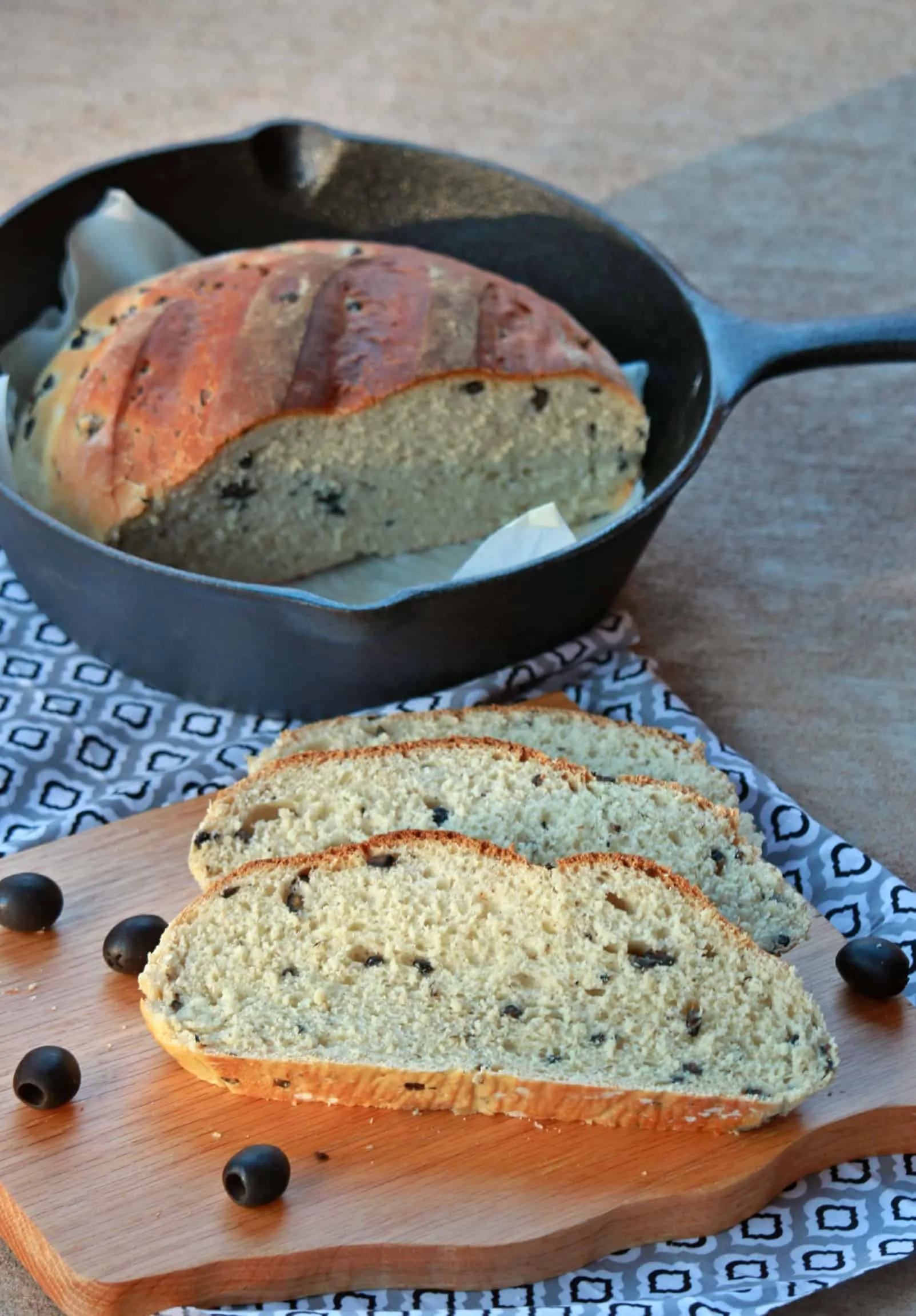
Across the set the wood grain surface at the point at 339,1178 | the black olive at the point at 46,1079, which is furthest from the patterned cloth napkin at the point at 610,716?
the black olive at the point at 46,1079

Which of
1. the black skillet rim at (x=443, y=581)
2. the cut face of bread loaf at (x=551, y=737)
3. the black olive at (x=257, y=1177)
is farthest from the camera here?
the cut face of bread loaf at (x=551, y=737)

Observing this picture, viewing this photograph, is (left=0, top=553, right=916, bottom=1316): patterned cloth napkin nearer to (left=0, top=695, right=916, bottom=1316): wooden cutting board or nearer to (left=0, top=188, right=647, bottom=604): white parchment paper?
(left=0, top=695, right=916, bottom=1316): wooden cutting board

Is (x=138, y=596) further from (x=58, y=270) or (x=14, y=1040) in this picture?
(x=58, y=270)

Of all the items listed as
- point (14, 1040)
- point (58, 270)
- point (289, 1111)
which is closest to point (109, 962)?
point (14, 1040)

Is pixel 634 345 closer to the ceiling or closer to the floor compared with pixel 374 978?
closer to the ceiling

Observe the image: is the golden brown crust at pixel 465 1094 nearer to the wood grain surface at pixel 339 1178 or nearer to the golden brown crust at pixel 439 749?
the wood grain surface at pixel 339 1178

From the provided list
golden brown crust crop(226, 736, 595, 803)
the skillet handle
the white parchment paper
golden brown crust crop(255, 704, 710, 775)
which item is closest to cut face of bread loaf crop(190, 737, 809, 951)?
golden brown crust crop(226, 736, 595, 803)
